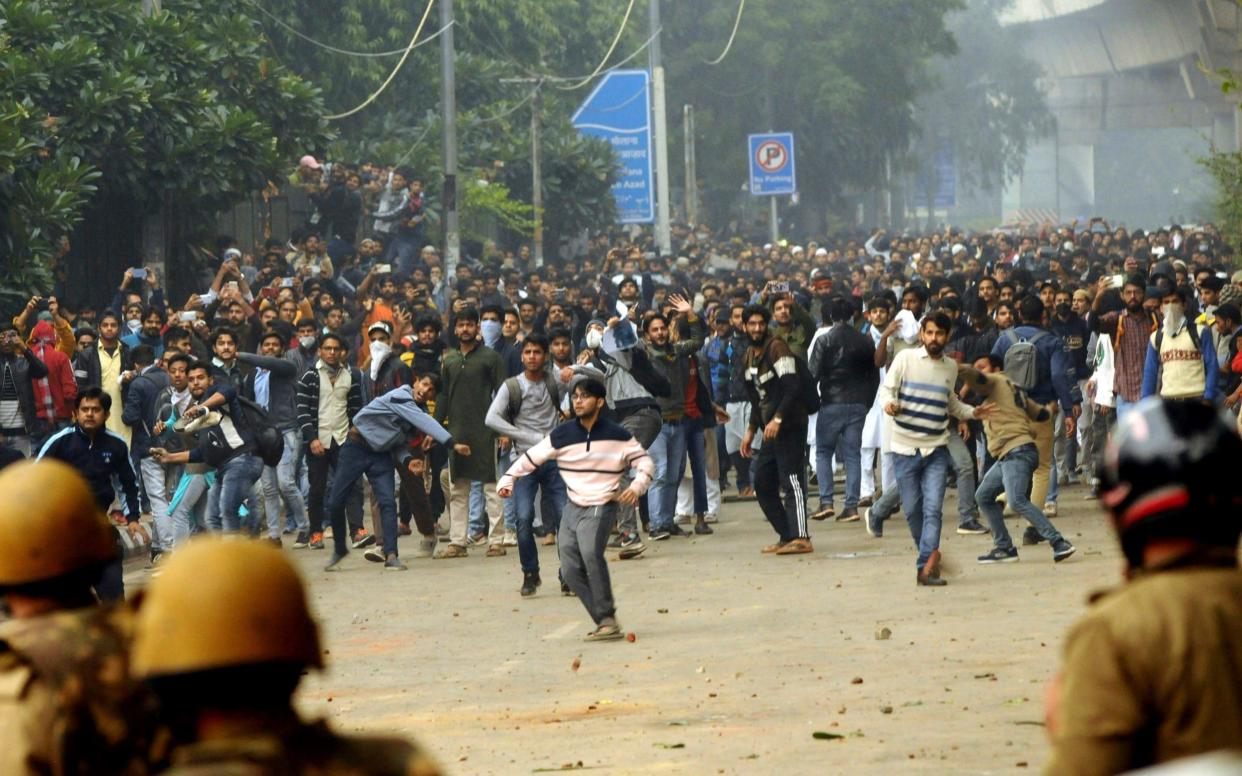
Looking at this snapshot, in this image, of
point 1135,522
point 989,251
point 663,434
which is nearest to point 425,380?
point 663,434

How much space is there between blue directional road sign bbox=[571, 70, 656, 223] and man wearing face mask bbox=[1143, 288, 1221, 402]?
2816cm

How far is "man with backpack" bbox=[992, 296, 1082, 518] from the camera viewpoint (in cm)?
1491

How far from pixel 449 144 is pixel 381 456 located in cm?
1483

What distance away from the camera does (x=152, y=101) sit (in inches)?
931

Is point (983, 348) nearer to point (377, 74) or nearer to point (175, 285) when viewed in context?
point (175, 285)

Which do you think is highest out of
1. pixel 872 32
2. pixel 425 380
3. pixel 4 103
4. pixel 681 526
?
pixel 872 32

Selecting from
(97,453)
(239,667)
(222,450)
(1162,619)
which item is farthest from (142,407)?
(239,667)

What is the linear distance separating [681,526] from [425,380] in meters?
2.45

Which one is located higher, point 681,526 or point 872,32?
point 872,32

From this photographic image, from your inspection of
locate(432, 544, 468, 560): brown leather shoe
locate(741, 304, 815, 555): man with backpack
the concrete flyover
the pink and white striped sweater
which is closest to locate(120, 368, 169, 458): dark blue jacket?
locate(432, 544, 468, 560): brown leather shoe

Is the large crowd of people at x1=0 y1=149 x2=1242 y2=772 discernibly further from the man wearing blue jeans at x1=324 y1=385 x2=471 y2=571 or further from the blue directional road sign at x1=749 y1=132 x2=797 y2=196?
the blue directional road sign at x1=749 y1=132 x2=797 y2=196

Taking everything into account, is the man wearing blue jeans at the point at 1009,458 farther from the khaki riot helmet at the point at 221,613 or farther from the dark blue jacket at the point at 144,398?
the khaki riot helmet at the point at 221,613

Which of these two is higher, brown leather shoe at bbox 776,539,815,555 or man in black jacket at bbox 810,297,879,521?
man in black jacket at bbox 810,297,879,521

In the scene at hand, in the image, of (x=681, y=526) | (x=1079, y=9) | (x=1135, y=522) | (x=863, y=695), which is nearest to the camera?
(x=1135, y=522)
